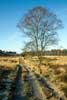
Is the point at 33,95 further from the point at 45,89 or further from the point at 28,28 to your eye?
the point at 28,28

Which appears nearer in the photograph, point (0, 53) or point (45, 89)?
point (45, 89)

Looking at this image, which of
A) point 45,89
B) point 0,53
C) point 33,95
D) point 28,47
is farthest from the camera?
point 0,53

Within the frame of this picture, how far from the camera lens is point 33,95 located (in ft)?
40.4

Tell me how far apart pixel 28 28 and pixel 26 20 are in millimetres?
885

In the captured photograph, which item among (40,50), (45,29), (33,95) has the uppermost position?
(45,29)

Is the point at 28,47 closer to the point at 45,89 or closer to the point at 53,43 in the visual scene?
the point at 53,43

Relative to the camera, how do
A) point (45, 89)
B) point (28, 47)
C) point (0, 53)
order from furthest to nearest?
1. point (0, 53)
2. point (28, 47)
3. point (45, 89)

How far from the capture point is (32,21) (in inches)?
1303

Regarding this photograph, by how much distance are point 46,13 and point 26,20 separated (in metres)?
2.32

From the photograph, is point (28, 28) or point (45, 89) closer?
point (45, 89)

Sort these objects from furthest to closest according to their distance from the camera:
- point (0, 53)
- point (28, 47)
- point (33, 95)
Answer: point (0, 53)
point (28, 47)
point (33, 95)

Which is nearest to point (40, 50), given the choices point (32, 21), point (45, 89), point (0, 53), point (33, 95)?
point (32, 21)

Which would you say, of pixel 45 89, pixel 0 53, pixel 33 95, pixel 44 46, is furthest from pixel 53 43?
pixel 0 53

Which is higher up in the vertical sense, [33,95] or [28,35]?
[28,35]
